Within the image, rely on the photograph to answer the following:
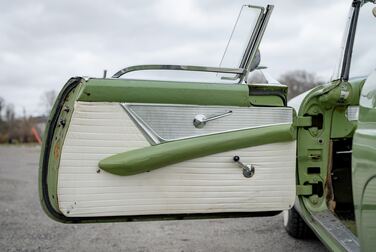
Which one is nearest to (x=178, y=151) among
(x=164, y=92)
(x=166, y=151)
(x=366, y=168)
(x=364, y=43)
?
(x=166, y=151)

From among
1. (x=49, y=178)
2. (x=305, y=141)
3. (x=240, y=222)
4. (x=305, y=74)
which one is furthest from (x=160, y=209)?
(x=305, y=74)

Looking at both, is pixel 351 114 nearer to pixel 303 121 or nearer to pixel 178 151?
pixel 303 121

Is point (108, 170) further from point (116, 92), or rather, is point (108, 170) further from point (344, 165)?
point (344, 165)

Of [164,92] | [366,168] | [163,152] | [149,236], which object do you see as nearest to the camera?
[366,168]

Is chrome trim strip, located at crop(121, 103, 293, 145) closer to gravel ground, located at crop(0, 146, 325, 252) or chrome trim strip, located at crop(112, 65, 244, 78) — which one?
chrome trim strip, located at crop(112, 65, 244, 78)

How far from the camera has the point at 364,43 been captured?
366 cm

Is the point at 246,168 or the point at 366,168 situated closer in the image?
the point at 366,168

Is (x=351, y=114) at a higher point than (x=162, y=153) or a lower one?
higher

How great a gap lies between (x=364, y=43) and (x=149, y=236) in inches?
128

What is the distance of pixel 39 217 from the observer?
21.7ft

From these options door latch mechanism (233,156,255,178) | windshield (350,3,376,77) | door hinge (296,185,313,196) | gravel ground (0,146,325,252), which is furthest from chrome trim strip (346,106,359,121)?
gravel ground (0,146,325,252)

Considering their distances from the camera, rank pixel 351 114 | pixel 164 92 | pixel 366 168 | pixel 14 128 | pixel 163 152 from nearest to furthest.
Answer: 1. pixel 366 168
2. pixel 163 152
3. pixel 164 92
4. pixel 351 114
5. pixel 14 128

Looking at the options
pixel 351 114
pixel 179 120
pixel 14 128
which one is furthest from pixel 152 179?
pixel 14 128

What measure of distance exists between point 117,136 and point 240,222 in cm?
351
